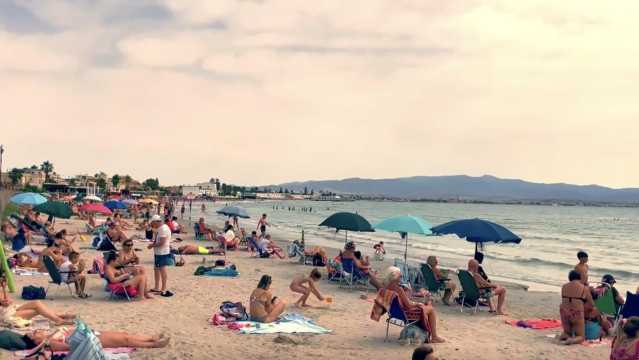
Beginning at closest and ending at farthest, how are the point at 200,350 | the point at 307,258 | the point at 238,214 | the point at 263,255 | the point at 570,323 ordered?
the point at 200,350
the point at 570,323
the point at 307,258
the point at 263,255
the point at 238,214

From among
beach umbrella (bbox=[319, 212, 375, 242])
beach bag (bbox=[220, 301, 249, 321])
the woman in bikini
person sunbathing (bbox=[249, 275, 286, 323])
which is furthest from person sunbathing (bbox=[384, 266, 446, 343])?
beach umbrella (bbox=[319, 212, 375, 242])

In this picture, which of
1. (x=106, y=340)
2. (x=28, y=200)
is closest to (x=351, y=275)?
(x=106, y=340)

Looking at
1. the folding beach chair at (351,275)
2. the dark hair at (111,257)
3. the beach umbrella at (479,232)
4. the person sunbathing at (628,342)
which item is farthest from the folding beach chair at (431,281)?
the dark hair at (111,257)

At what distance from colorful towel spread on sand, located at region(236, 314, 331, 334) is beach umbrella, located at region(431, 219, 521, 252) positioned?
3899mm

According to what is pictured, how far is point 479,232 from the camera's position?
34.3 feet

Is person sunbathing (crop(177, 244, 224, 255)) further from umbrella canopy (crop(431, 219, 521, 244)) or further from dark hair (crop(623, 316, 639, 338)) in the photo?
dark hair (crop(623, 316, 639, 338))

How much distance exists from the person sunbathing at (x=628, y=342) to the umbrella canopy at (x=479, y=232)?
5.03 metres

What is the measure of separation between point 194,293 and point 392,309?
4.44 m

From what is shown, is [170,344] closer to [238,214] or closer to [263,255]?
[263,255]

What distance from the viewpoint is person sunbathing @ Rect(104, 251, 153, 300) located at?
910cm

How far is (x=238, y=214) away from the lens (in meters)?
18.5

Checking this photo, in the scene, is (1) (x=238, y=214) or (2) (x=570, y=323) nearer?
(2) (x=570, y=323)

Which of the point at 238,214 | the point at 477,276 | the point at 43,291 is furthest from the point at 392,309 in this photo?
the point at 238,214

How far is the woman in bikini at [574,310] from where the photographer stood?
296 inches
